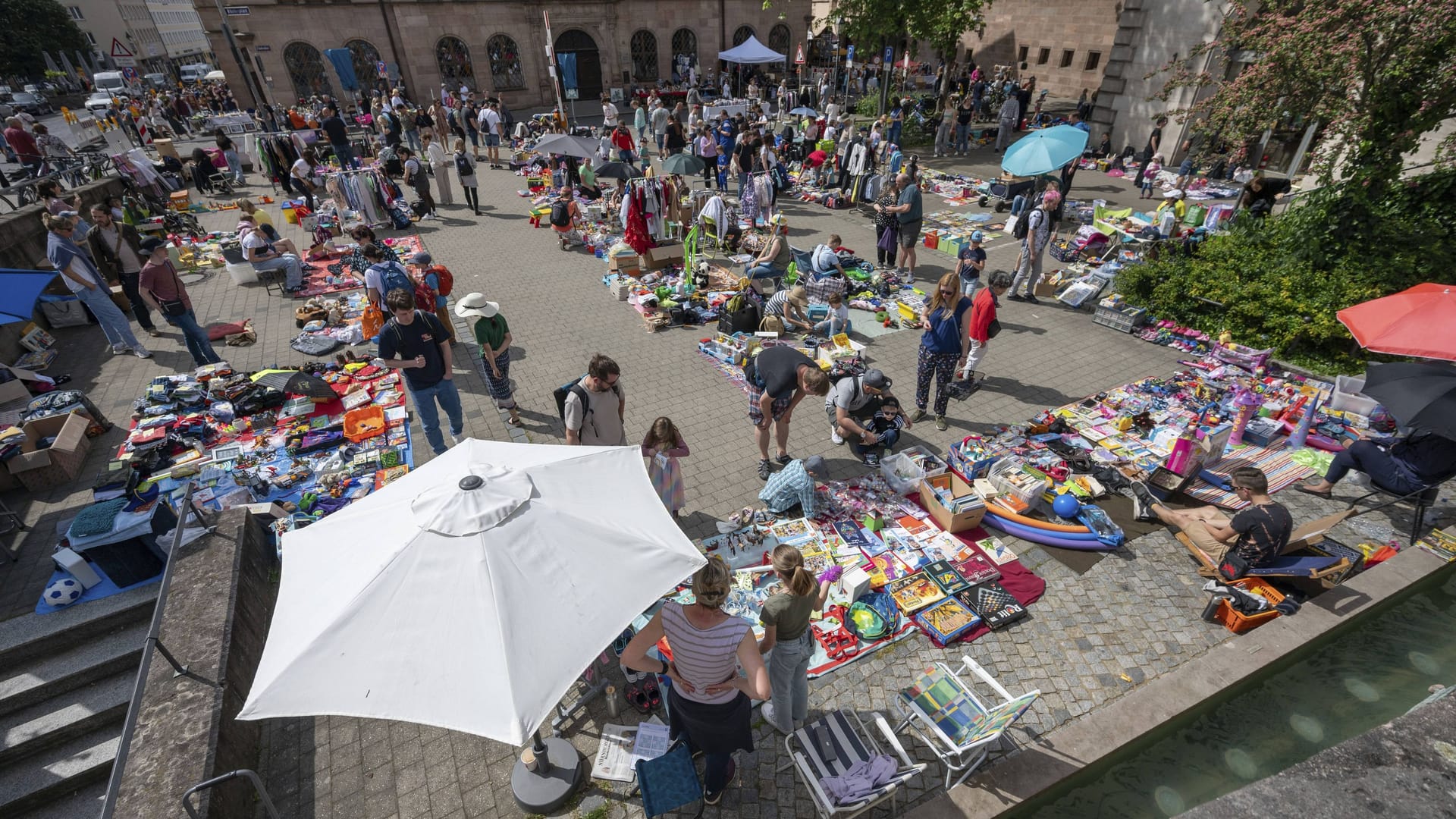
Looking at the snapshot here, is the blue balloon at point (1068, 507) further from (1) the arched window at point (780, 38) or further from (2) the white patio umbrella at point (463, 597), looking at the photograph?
(1) the arched window at point (780, 38)

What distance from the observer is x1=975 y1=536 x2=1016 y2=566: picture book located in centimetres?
639

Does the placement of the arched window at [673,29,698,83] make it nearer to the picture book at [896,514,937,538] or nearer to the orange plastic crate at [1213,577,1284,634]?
the picture book at [896,514,937,538]

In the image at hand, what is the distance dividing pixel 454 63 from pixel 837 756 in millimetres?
34508

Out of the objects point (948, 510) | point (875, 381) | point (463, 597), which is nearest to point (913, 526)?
point (948, 510)

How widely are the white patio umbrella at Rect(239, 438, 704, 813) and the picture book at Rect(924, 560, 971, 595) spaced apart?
3.15 m

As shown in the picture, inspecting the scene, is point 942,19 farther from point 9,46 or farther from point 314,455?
point 9,46

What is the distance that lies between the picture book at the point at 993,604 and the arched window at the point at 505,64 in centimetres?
3312

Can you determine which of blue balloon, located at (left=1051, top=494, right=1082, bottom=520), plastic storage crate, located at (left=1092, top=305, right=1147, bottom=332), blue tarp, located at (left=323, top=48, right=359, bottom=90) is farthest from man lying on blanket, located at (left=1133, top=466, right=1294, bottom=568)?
blue tarp, located at (left=323, top=48, right=359, bottom=90)

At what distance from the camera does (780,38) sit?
37.0 m

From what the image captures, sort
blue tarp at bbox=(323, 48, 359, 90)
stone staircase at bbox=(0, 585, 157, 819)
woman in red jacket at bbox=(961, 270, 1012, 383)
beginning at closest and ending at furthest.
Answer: stone staircase at bbox=(0, 585, 157, 819) < woman in red jacket at bbox=(961, 270, 1012, 383) < blue tarp at bbox=(323, 48, 359, 90)

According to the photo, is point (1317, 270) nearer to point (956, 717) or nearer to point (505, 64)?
point (956, 717)

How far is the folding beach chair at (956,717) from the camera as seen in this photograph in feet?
14.0

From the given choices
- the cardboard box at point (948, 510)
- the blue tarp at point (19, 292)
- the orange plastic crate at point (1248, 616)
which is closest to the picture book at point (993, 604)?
the cardboard box at point (948, 510)

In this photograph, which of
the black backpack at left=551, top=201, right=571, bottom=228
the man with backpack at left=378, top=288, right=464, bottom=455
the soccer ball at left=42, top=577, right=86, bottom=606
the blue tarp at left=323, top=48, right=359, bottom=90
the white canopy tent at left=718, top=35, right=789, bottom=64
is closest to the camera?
the soccer ball at left=42, top=577, right=86, bottom=606
